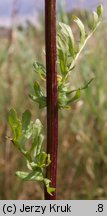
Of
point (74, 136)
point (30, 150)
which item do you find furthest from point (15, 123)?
point (74, 136)

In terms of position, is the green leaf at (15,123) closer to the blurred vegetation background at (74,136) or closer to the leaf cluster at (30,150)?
the leaf cluster at (30,150)

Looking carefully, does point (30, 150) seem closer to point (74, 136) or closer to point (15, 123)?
point (15, 123)

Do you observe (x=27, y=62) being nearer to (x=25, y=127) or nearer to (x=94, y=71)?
(x=94, y=71)

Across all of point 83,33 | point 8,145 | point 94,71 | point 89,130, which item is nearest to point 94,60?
point 94,71

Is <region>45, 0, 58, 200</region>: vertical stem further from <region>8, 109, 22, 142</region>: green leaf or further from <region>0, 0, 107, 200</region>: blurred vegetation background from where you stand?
<region>0, 0, 107, 200</region>: blurred vegetation background

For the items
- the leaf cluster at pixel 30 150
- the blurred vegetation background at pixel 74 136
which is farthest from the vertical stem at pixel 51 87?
the blurred vegetation background at pixel 74 136

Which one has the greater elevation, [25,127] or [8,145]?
[8,145]
